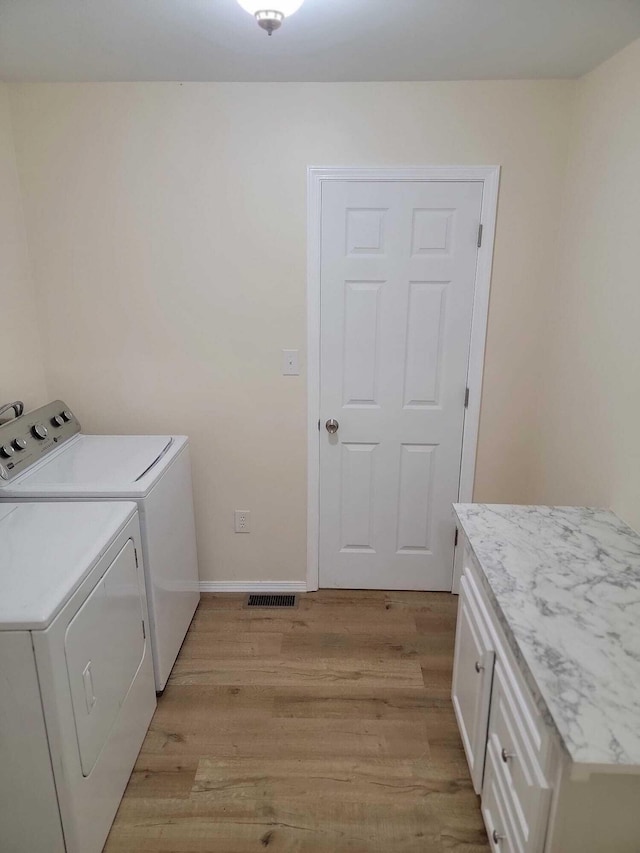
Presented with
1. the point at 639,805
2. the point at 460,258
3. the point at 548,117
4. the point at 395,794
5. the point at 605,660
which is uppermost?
the point at 548,117

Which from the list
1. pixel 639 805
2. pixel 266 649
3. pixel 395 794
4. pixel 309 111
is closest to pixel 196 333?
pixel 309 111

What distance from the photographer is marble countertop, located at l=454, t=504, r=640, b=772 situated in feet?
3.30

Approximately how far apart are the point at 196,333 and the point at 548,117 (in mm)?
1750

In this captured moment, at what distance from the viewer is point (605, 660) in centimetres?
116

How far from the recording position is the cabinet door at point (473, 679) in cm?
151

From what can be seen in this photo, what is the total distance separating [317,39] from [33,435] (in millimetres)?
1780

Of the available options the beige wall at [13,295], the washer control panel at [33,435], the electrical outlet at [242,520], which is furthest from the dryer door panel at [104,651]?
the beige wall at [13,295]

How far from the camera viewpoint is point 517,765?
1.26 m

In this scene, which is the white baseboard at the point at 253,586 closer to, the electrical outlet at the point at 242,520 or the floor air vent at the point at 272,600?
the floor air vent at the point at 272,600

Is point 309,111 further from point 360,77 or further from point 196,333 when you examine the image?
point 196,333

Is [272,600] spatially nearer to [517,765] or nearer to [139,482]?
[139,482]

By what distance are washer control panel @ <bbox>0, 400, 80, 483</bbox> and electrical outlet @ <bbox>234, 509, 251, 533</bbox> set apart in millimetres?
857

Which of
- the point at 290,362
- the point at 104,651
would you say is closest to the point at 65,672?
the point at 104,651

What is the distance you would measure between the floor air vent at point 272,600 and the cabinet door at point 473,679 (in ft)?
3.35
